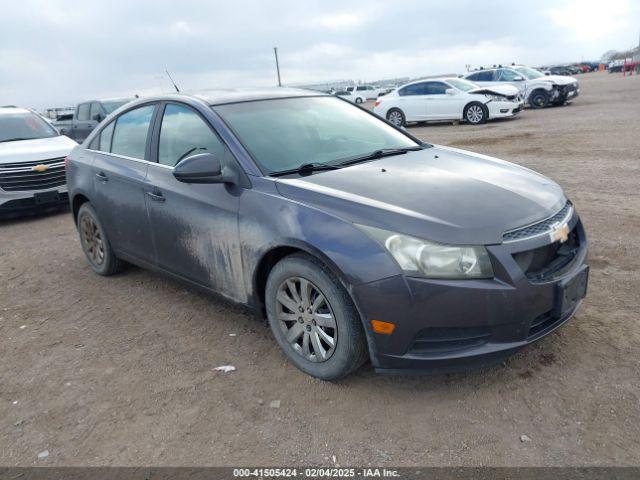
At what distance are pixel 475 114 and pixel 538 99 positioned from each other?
5.22 metres

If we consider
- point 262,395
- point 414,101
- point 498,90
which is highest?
point 498,90

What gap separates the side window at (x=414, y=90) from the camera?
1793cm

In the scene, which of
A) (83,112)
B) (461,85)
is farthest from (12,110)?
(461,85)

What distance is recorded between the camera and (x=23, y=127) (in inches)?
352

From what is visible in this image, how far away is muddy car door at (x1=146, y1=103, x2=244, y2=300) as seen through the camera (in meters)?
3.43

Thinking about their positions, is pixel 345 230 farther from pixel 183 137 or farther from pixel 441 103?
pixel 441 103

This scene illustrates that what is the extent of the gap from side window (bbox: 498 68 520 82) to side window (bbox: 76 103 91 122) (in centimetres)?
1470

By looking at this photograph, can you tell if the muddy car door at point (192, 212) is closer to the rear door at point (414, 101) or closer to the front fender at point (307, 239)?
the front fender at point (307, 239)

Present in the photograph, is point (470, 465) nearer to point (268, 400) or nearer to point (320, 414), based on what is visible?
point (320, 414)

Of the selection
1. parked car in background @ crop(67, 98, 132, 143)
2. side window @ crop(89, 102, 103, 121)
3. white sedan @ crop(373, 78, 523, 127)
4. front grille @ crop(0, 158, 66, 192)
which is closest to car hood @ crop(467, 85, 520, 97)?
white sedan @ crop(373, 78, 523, 127)

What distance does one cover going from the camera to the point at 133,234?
171 inches

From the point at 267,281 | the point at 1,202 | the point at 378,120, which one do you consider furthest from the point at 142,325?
the point at 1,202

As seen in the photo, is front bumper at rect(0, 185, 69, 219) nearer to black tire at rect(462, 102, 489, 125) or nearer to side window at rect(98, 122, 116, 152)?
side window at rect(98, 122, 116, 152)

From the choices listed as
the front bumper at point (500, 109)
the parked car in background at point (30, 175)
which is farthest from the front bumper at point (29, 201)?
the front bumper at point (500, 109)
